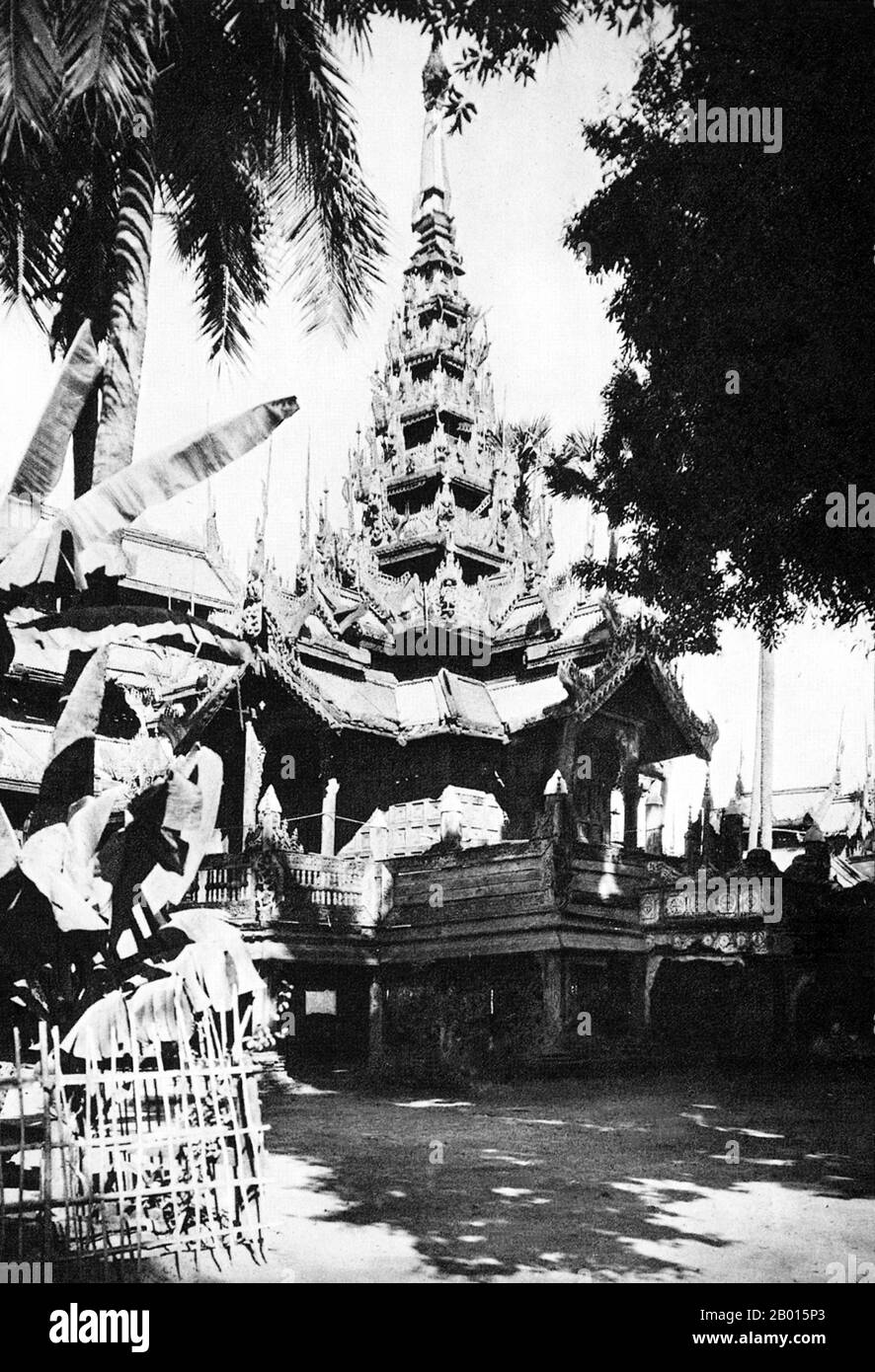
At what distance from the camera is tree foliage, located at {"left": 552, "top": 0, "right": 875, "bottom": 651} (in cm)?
969

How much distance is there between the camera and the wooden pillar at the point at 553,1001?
17125mm

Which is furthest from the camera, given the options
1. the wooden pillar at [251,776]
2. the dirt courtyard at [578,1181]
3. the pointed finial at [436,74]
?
the wooden pillar at [251,776]

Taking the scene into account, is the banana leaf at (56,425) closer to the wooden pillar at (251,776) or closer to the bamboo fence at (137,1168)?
the bamboo fence at (137,1168)

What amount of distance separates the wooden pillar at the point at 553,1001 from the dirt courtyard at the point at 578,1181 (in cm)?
83

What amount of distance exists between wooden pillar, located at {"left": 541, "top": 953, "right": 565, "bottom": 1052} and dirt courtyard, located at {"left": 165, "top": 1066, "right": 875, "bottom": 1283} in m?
0.83

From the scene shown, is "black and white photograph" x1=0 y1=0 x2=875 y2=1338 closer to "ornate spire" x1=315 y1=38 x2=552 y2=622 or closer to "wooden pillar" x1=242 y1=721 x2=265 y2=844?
"wooden pillar" x1=242 y1=721 x2=265 y2=844

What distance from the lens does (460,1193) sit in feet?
32.3

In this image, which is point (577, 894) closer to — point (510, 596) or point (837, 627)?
point (837, 627)

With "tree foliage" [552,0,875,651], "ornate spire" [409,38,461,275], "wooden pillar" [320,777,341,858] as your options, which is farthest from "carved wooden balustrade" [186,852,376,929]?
"ornate spire" [409,38,461,275]

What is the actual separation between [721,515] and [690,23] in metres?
4.13

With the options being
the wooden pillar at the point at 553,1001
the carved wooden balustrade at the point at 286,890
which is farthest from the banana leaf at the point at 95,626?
the wooden pillar at the point at 553,1001

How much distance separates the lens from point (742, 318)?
35.8 feet

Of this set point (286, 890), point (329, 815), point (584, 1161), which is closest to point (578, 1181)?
point (584, 1161)
